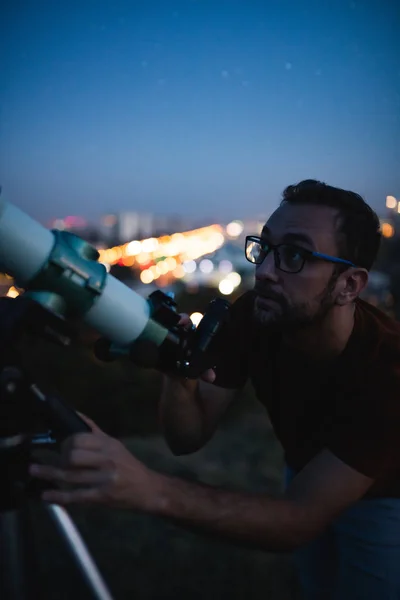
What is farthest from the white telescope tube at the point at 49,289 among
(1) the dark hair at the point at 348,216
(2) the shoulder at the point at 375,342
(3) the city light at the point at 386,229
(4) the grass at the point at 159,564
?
(4) the grass at the point at 159,564

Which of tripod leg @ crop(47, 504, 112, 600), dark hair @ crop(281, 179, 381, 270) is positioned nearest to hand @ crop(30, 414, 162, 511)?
tripod leg @ crop(47, 504, 112, 600)

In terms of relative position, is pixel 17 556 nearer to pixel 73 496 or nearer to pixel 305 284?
pixel 73 496

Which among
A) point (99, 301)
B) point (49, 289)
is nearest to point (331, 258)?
point (99, 301)

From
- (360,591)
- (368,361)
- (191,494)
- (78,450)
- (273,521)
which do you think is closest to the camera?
(78,450)

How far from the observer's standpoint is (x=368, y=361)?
1590 mm

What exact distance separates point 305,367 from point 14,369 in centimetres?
103

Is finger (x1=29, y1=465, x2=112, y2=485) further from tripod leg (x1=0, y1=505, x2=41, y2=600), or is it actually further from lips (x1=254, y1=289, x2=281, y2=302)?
lips (x1=254, y1=289, x2=281, y2=302)

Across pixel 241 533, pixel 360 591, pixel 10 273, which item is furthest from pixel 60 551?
pixel 10 273

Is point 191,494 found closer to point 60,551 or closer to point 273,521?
point 273,521

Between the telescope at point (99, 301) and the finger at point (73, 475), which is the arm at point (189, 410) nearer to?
the telescope at point (99, 301)

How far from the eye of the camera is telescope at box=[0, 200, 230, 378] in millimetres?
1203

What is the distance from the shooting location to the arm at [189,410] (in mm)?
1833

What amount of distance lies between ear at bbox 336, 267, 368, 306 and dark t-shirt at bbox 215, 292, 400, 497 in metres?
0.09

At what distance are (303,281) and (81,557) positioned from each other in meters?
1.04
